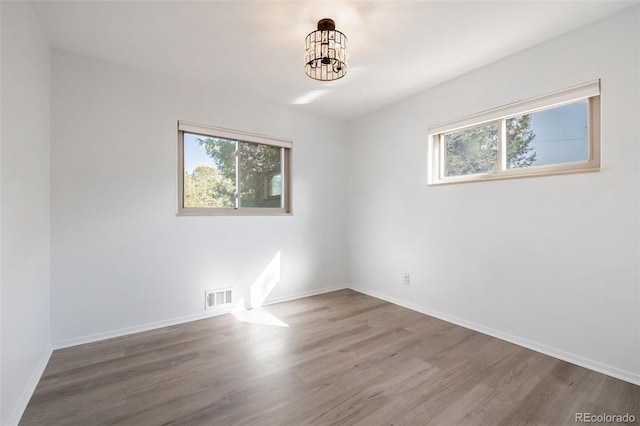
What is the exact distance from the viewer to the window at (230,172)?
122 inches

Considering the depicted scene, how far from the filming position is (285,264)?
3.75 m

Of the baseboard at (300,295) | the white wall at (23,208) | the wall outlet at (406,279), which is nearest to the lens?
the white wall at (23,208)

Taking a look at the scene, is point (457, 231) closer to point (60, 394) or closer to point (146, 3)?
point (146, 3)

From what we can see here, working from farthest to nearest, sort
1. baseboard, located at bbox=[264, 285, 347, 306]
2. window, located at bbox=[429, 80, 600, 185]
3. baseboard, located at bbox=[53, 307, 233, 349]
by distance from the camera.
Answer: baseboard, located at bbox=[264, 285, 347, 306]
baseboard, located at bbox=[53, 307, 233, 349]
window, located at bbox=[429, 80, 600, 185]

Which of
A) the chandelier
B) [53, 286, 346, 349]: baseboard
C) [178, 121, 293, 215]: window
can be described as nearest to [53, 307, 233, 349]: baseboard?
[53, 286, 346, 349]: baseboard

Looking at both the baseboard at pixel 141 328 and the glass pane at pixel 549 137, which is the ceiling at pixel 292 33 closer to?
the glass pane at pixel 549 137

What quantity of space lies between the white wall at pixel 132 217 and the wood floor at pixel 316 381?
13.5 inches

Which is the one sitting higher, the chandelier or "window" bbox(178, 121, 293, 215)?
the chandelier

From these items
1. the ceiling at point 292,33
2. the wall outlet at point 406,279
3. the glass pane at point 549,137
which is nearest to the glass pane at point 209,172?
the ceiling at point 292,33

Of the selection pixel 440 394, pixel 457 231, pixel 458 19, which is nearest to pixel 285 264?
pixel 457 231

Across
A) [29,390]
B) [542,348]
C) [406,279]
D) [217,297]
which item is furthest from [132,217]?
[542,348]

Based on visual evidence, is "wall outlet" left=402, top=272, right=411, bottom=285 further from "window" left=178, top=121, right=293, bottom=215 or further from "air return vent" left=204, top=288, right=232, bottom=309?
"air return vent" left=204, top=288, right=232, bottom=309

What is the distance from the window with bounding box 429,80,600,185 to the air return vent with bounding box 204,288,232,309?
2.66m

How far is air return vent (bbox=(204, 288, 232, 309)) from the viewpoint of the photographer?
10.2 feet
